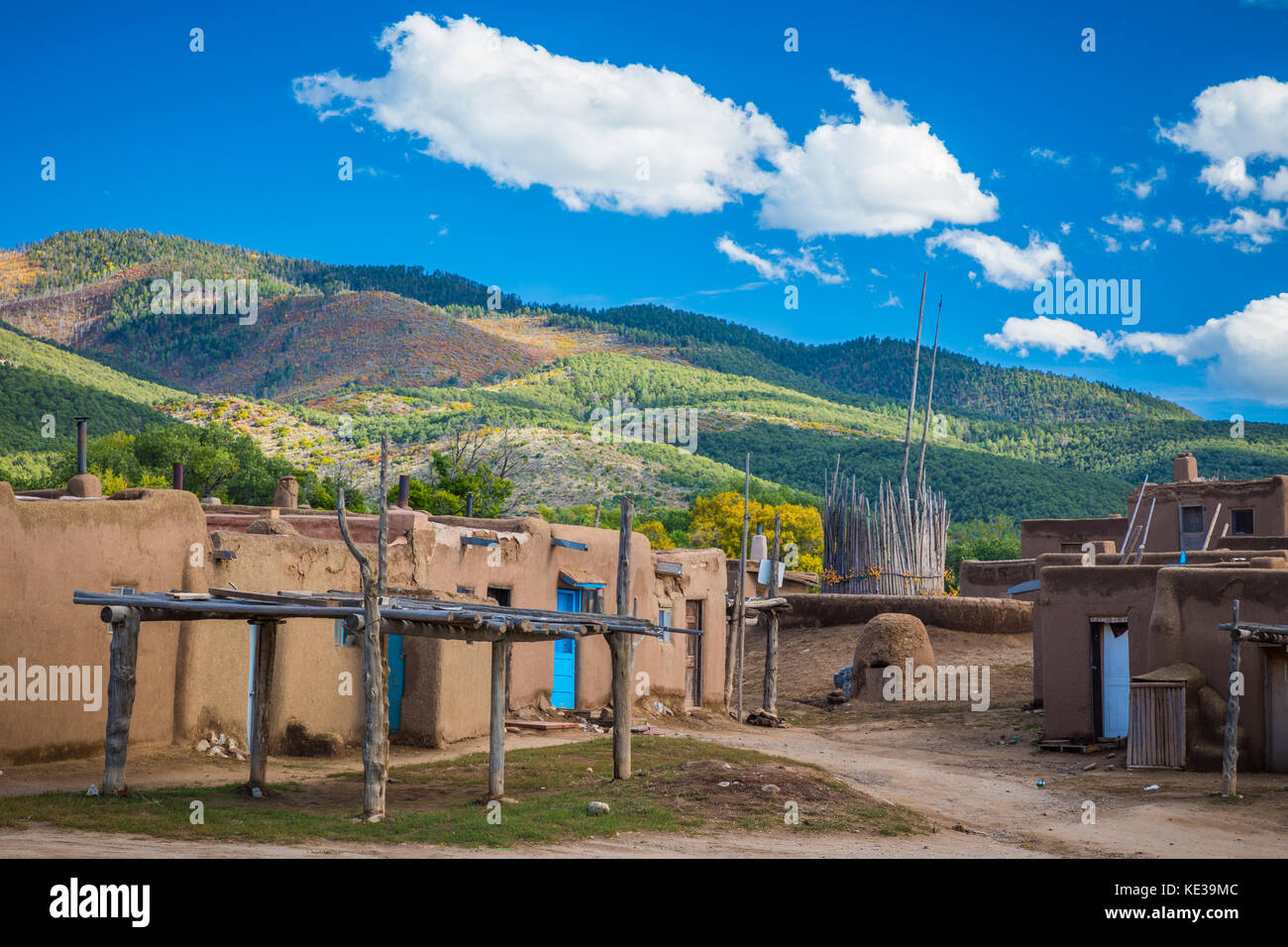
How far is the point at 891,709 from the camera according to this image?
2858cm

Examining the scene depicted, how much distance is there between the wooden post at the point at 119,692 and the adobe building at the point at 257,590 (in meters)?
2.68

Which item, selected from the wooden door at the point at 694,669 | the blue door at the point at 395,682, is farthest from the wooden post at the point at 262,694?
the wooden door at the point at 694,669

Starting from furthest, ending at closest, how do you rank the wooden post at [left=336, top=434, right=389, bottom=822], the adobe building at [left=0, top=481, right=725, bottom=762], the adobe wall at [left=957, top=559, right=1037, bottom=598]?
1. the adobe wall at [left=957, top=559, right=1037, bottom=598]
2. the adobe building at [left=0, top=481, right=725, bottom=762]
3. the wooden post at [left=336, top=434, right=389, bottom=822]

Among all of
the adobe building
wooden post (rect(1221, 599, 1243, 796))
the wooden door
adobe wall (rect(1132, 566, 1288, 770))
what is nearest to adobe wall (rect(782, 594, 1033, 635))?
the wooden door

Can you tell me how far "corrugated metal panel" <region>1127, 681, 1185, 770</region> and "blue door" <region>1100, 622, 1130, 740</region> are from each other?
2.47 meters

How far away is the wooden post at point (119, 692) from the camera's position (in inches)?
508

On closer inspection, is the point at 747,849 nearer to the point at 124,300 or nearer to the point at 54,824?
the point at 54,824

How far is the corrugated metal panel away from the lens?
18.7 m

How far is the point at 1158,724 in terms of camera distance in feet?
61.9

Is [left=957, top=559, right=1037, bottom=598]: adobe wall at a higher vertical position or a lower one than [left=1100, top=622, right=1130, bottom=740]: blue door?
higher

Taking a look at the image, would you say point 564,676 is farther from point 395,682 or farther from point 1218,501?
point 1218,501

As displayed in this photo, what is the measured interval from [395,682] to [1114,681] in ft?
38.6

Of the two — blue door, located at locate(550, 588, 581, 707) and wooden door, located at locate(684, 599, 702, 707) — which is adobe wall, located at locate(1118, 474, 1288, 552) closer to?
wooden door, located at locate(684, 599, 702, 707)

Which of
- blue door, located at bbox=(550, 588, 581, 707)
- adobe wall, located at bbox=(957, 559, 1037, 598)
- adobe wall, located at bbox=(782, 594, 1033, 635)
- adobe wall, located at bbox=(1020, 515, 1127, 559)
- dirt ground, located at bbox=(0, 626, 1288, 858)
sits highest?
adobe wall, located at bbox=(1020, 515, 1127, 559)
